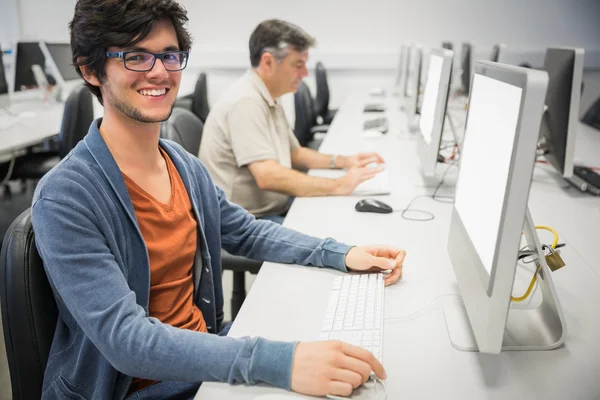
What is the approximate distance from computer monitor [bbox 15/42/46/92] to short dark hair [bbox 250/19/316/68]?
2.72m

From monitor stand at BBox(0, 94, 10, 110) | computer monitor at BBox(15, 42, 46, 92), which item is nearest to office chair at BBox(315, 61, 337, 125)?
computer monitor at BBox(15, 42, 46, 92)

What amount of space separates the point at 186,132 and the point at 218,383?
1291mm

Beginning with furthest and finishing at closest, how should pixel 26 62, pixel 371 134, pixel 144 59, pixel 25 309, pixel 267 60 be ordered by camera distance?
pixel 26 62 → pixel 371 134 → pixel 267 60 → pixel 144 59 → pixel 25 309

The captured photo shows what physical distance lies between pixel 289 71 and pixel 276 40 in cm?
13

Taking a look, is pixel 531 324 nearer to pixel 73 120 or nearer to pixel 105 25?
pixel 105 25

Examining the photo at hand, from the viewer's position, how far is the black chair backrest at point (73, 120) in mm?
2828

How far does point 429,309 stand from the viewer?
106 cm

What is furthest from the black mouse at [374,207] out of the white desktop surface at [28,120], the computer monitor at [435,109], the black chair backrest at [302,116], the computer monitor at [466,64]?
the computer monitor at [466,64]

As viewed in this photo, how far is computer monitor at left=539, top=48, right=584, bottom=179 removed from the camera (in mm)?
1589

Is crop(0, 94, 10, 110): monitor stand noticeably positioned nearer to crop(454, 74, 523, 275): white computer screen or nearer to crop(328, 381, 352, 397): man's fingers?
crop(454, 74, 523, 275): white computer screen

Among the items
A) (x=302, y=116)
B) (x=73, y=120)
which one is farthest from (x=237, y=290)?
(x=302, y=116)

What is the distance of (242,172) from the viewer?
6.55 feet

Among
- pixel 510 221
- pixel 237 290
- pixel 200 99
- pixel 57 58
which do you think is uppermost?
pixel 510 221

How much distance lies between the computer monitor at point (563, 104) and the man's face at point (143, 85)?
3.53ft
